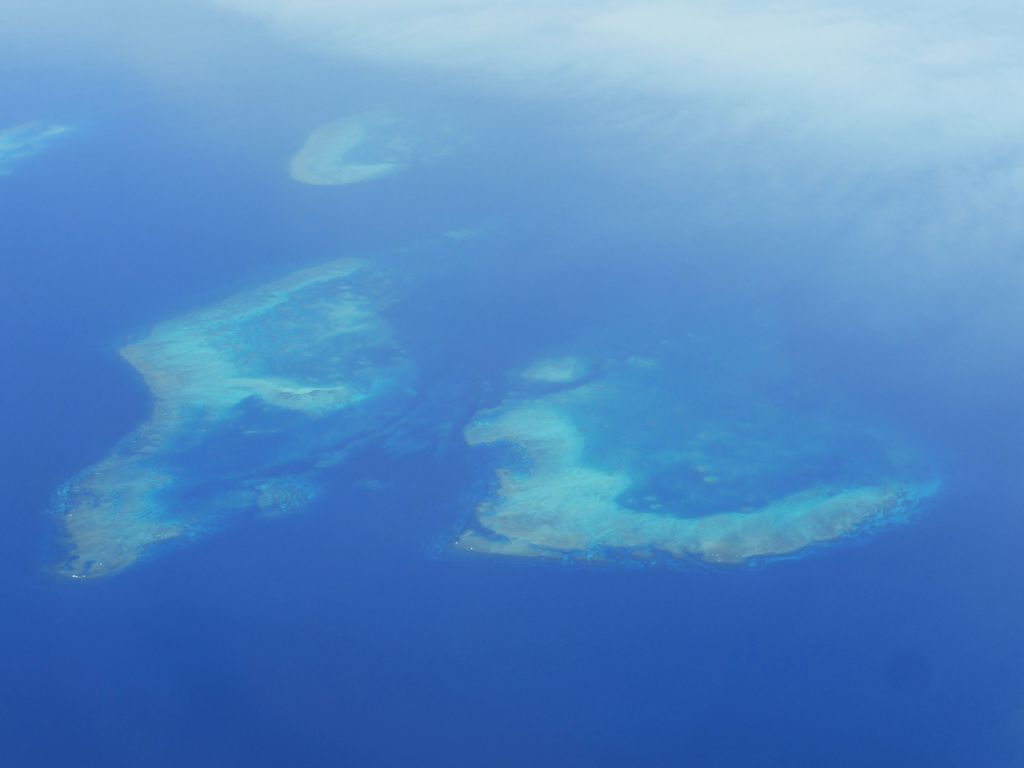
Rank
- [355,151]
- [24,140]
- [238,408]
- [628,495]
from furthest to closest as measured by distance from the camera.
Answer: [24,140], [355,151], [238,408], [628,495]

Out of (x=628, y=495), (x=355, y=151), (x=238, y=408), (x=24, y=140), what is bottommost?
(x=628, y=495)

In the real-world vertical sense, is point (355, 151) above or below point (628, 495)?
above

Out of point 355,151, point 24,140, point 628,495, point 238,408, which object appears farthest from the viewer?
point 24,140

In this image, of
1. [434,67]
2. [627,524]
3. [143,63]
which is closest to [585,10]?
[434,67]

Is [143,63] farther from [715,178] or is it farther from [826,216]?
[826,216]

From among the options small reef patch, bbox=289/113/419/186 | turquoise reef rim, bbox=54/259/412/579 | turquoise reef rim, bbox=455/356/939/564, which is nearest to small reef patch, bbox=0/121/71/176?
small reef patch, bbox=289/113/419/186

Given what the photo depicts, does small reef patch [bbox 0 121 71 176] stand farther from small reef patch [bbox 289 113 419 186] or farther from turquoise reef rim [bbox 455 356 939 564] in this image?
turquoise reef rim [bbox 455 356 939 564]

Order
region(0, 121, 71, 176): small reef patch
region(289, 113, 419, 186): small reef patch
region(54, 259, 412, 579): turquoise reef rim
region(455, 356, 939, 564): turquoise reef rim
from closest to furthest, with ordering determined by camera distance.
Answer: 1. region(455, 356, 939, 564): turquoise reef rim
2. region(54, 259, 412, 579): turquoise reef rim
3. region(289, 113, 419, 186): small reef patch
4. region(0, 121, 71, 176): small reef patch

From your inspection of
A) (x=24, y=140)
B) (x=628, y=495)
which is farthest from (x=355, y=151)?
(x=628, y=495)

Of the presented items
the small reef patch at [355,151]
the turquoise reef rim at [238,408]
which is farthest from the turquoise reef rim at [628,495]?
the small reef patch at [355,151]

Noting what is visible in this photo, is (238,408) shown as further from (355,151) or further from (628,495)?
(355,151)

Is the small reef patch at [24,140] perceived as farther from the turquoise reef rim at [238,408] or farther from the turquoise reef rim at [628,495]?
the turquoise reef rim at [628,495]
